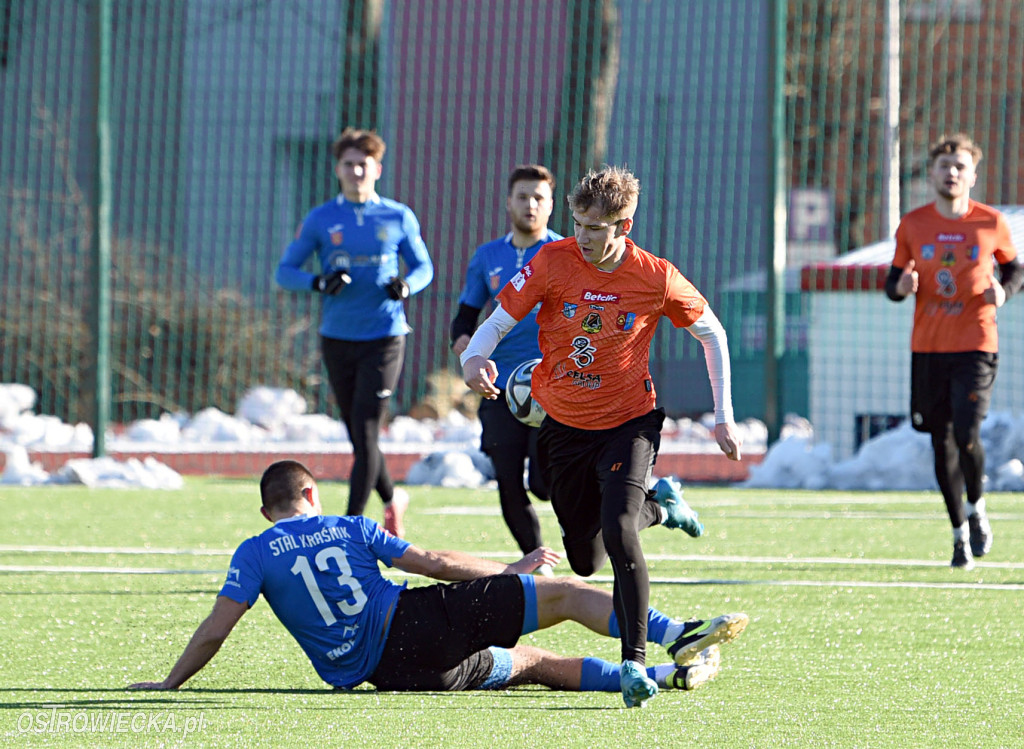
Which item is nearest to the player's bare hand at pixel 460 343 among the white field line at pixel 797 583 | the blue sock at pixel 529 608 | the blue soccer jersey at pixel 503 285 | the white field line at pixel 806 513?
the blue soccer jersey at pixel 503 285

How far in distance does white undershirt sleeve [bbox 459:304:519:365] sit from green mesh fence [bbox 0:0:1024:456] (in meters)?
8.92

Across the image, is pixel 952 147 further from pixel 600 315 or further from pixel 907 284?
pixel 600 315

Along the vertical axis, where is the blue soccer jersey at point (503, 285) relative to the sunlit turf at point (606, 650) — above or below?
above

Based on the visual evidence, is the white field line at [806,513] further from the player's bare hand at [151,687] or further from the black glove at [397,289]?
the player's bare hand at [151,687]

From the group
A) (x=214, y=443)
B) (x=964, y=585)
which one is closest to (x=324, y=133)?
(x=214, y=443)

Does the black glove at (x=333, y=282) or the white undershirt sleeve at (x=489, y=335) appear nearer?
the white undershirt sleeve at (x=489, y=335)

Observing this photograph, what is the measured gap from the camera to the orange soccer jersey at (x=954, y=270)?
7836 mm

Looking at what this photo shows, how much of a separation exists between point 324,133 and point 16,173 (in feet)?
11.2

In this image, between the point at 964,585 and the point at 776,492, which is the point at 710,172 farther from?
the point at 964,585

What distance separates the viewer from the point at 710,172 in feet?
48.8

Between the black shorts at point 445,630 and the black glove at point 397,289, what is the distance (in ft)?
12.1

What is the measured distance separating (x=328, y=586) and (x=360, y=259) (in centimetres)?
413

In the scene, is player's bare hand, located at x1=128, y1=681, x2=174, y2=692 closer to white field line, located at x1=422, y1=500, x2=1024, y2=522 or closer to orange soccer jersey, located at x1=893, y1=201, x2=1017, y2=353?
orange soccer jersey, located at x1=893, y1=201, x2=1017, y2=353
